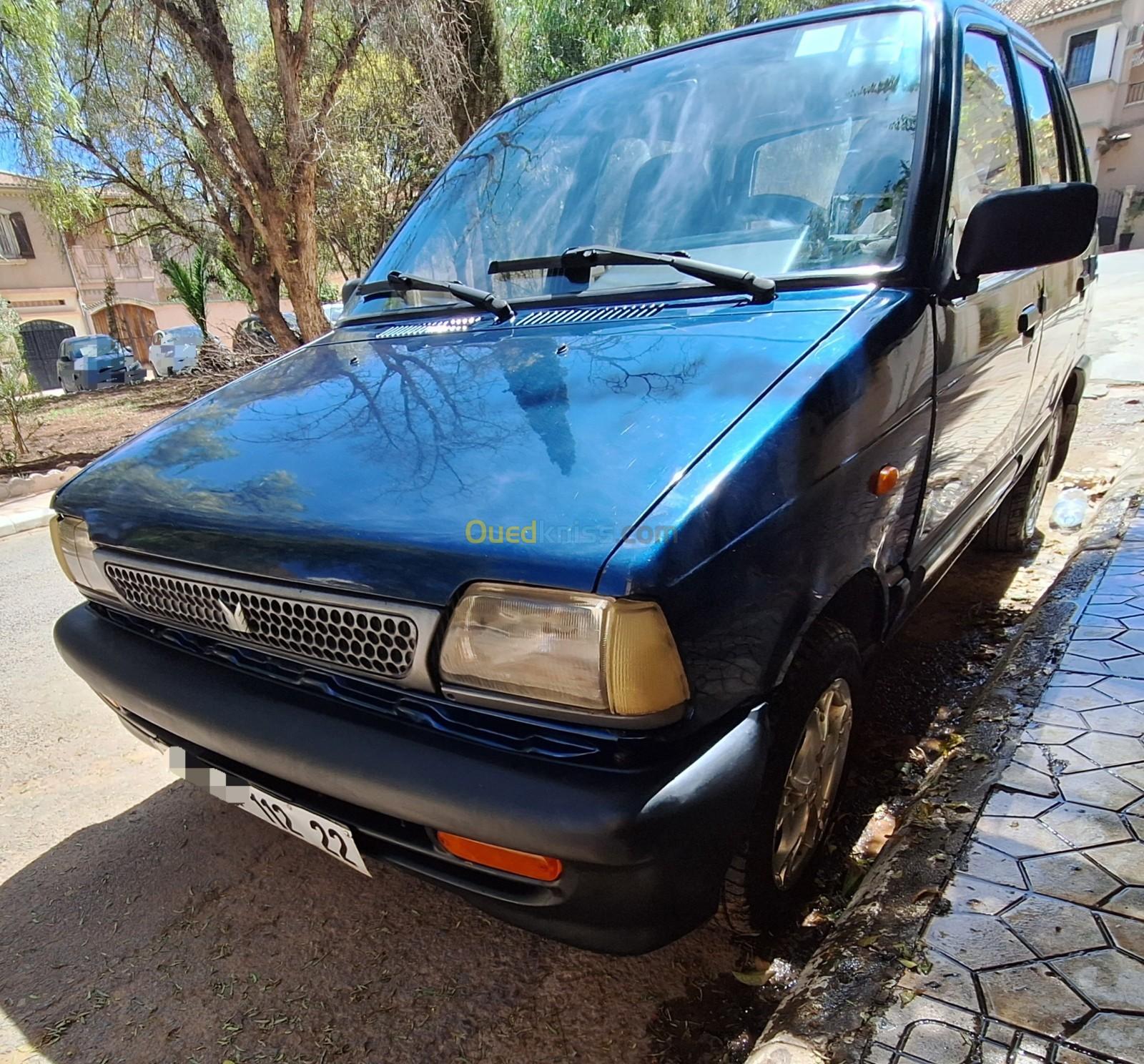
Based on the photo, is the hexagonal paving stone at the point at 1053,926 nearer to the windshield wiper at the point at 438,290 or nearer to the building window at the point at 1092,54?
the windshield wiper at the point at 438,290

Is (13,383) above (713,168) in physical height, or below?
below

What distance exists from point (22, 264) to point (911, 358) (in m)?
34.2

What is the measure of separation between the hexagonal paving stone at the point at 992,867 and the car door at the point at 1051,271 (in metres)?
1.85

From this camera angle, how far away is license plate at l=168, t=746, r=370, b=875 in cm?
144

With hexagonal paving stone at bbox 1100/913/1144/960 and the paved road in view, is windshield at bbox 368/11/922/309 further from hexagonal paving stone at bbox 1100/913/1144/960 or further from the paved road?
the paved road

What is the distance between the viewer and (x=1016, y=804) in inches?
70.8

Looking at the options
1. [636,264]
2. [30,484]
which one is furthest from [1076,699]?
[30,484]

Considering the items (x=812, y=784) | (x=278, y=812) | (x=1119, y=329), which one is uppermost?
(x=278, y=812)

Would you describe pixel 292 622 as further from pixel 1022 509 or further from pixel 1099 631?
pixel 1022 509

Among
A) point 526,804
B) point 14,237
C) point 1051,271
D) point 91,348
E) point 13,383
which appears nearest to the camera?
point 526,804

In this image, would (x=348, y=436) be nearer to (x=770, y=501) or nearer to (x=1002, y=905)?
(x=770, y=501)

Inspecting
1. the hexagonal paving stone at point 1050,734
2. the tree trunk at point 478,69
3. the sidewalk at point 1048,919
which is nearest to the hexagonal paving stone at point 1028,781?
the sidewalk at point 1048,919

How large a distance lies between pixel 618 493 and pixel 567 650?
0.27 metres

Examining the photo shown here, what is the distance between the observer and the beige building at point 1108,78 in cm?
2545
